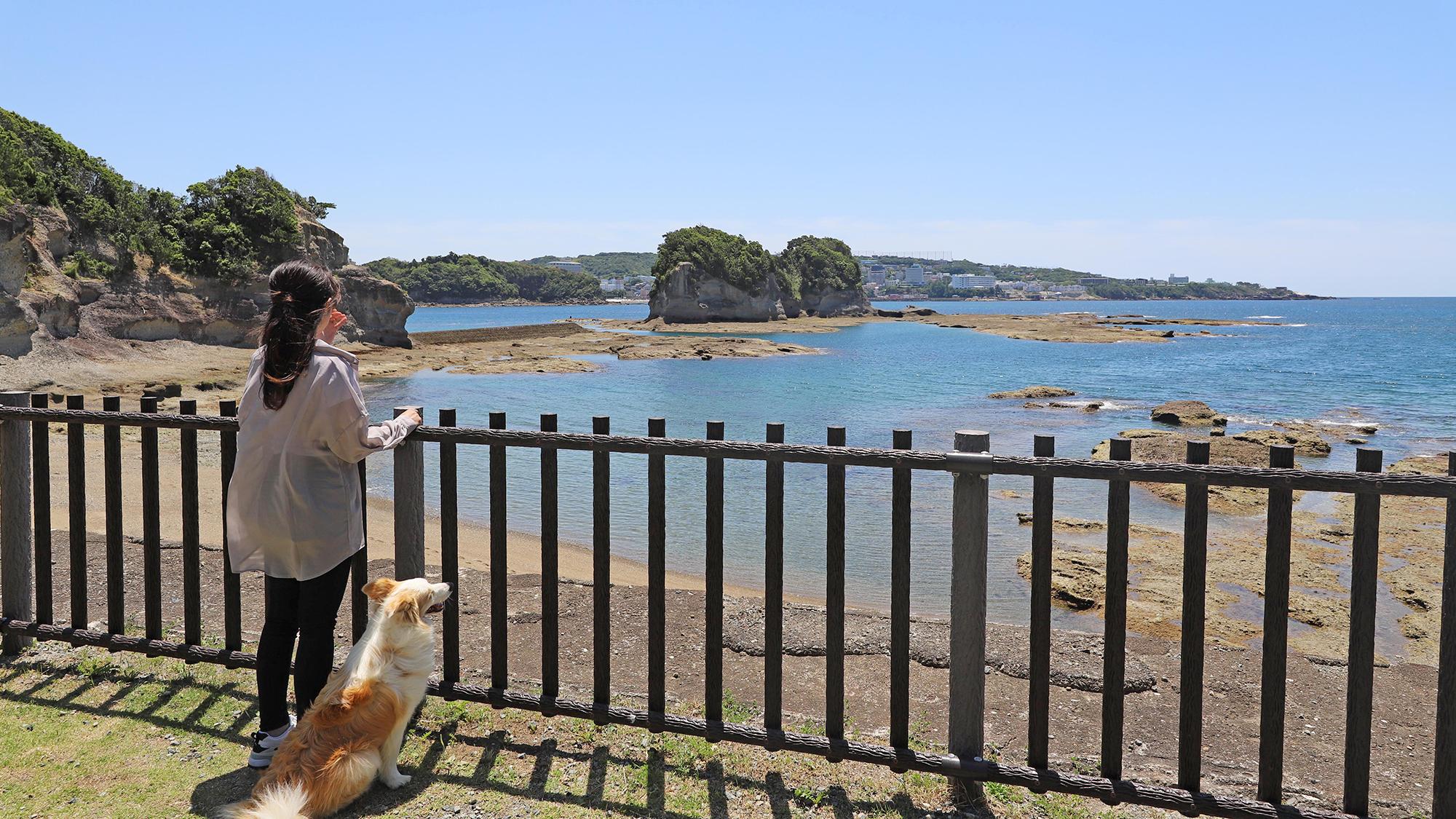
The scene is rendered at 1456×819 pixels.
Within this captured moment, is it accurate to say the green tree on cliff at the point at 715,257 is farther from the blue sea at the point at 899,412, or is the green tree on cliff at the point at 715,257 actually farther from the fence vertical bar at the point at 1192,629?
the fence vertical bar at the point at 1192,629

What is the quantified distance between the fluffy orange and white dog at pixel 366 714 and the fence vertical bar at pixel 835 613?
5.23ft

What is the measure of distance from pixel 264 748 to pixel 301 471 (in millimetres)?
1202

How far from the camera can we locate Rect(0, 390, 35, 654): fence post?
498 cm

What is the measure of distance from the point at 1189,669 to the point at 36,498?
5.73m

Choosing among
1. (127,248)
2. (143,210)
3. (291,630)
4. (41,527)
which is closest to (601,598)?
(291,630)

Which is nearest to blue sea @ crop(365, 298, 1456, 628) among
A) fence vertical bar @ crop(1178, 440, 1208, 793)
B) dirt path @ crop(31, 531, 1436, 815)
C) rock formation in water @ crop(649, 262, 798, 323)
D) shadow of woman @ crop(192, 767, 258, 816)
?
dirt path @ crop(31, 531, 1436, 815)

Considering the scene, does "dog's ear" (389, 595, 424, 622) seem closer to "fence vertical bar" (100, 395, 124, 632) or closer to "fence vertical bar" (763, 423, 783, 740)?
"fence vertical bar" (763, 423, 783, 740)

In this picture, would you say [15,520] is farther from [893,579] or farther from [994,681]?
[994,681]

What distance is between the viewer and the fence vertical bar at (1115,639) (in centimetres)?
362

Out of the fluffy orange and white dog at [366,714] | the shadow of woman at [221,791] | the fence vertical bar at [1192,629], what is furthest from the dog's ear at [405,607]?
the fence vertical bar at [1192,629]

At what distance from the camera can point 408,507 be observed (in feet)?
14.6

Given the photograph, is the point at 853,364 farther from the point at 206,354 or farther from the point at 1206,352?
the point at 206,354

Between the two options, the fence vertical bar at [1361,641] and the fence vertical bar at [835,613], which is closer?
the fence vertical bar at [1361,641]

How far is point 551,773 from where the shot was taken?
3.93 m
